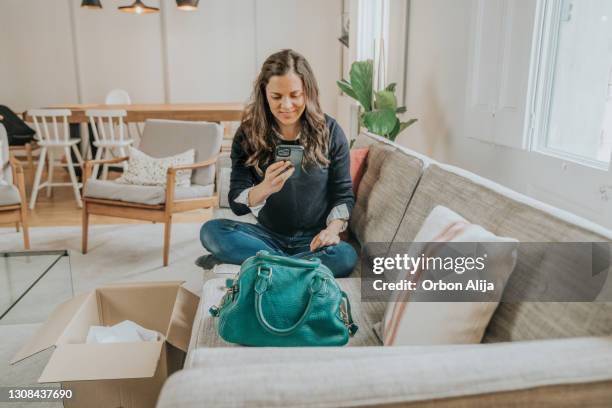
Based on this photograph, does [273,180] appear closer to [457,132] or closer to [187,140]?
[457,132]

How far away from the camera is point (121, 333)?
1564 mm

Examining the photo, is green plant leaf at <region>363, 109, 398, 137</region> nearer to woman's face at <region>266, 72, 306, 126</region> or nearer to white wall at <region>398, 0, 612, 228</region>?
white wall at <region>398, 0, 612, 228</region>

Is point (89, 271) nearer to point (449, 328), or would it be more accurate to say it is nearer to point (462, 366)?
point (449, 328)

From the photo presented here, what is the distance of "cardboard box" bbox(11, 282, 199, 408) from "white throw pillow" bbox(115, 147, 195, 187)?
1495 millimetres

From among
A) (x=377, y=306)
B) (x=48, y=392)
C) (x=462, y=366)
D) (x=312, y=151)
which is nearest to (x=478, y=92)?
(x=312, y=151)

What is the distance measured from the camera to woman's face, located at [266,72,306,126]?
5.34 feet

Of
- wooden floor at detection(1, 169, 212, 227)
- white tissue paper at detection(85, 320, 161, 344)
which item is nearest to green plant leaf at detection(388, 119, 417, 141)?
white tissue paper at detection(85, 320, 161, 344)

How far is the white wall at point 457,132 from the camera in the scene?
1.42m

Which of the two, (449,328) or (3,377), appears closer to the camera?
(449,328)

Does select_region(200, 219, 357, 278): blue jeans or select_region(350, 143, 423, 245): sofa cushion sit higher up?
select_region(350, 143, 423, 245): sofa cushion

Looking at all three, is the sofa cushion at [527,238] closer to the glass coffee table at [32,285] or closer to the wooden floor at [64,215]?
the glass coffee table at [32,285]

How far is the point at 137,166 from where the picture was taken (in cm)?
305

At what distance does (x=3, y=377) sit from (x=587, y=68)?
214 centimetres

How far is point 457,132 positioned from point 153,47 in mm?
4868
